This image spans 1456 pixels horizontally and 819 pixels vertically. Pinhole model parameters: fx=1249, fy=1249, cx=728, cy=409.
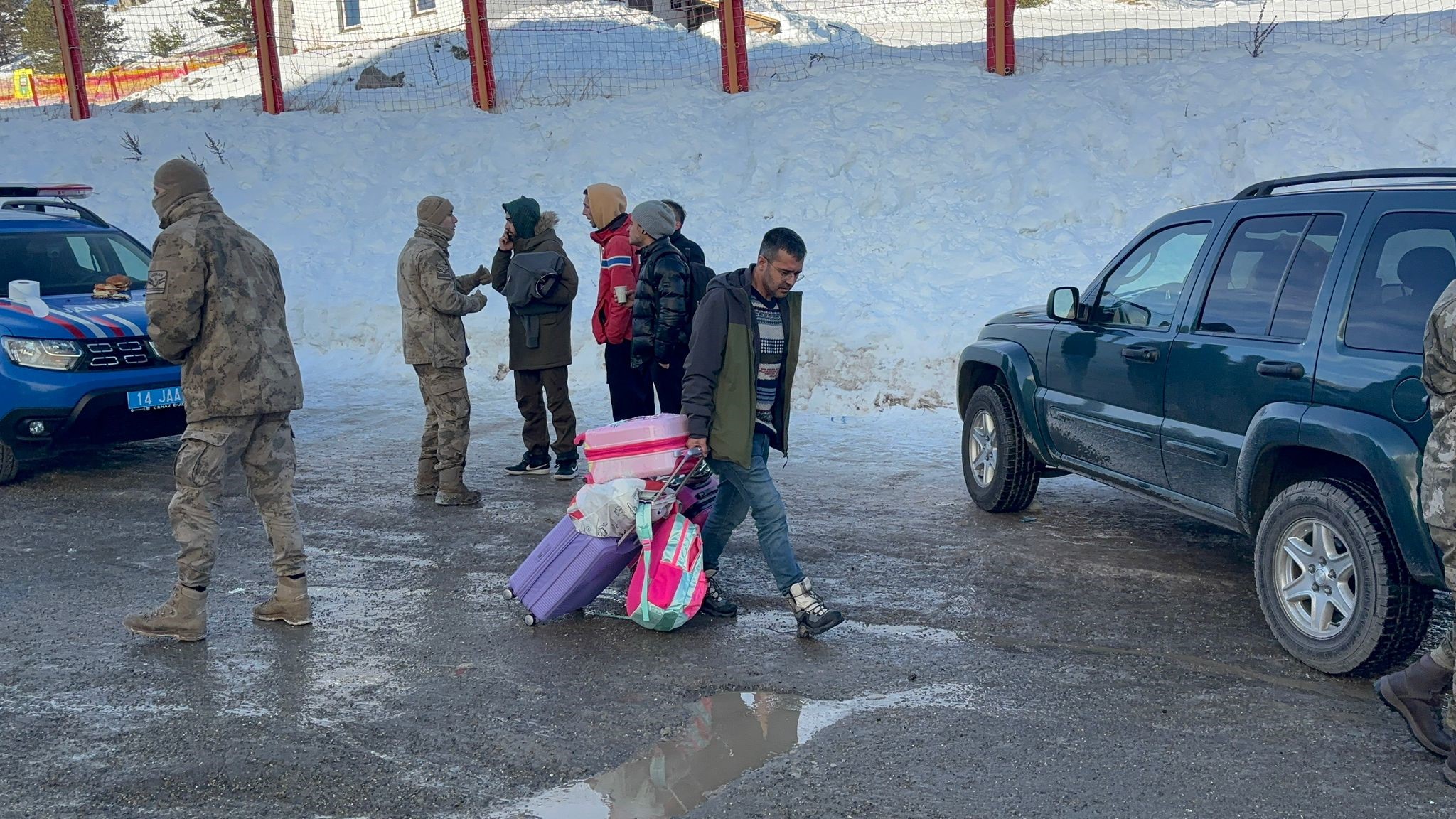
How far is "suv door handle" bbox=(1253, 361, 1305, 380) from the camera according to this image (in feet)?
15.6

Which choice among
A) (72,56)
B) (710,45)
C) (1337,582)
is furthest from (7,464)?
(710,45)

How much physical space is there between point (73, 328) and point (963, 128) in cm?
945

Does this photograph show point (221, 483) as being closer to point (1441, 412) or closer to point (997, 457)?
point (997, 457)

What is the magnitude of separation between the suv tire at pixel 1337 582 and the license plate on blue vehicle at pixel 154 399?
649cm

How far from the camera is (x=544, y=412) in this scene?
27.5 feet

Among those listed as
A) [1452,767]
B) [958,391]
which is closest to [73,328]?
[958,391]

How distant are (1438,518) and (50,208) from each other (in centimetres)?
990

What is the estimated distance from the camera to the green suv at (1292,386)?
4379 millimetres

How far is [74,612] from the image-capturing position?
5555 mm

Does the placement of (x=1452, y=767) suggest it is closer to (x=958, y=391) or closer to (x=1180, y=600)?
(x=1180, y=600)

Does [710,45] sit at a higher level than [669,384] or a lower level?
higher

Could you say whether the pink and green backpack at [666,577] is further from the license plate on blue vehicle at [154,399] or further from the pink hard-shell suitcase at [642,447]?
the license plate on blue vehicle at [154,399]

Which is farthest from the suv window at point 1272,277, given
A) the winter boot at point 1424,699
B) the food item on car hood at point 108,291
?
the food item on car hood at point 108,291

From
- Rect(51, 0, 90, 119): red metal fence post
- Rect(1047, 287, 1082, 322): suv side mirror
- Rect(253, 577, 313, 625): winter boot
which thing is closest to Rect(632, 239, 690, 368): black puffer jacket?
Rect(1047, 287, 1082, 322): suv side mirror
